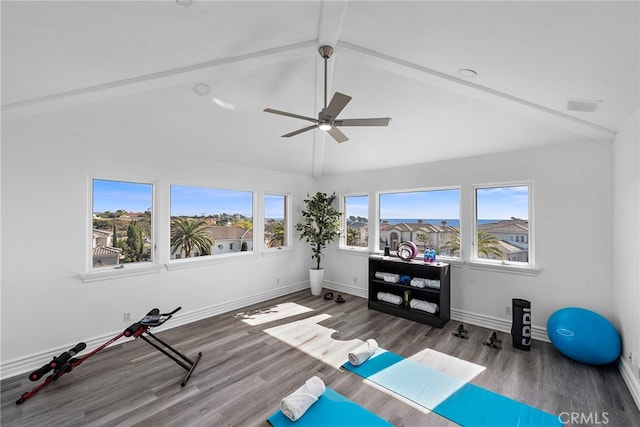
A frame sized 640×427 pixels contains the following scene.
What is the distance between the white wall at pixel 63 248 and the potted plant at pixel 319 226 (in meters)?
2.15

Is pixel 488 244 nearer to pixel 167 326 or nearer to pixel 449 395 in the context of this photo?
pixel 449 395

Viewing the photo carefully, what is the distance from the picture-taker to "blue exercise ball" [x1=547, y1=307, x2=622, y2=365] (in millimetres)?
2742

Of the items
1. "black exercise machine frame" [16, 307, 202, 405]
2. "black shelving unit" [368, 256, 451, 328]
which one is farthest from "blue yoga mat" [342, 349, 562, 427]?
"black exercise machine frame" [16, 307, 202, 405]

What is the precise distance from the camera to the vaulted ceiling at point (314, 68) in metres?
1.72

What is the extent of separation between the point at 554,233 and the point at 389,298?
251 cm

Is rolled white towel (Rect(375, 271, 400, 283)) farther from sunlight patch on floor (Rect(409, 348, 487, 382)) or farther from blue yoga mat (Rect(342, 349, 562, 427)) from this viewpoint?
blue yoga mat (Rect(342, 349, 562, 427))

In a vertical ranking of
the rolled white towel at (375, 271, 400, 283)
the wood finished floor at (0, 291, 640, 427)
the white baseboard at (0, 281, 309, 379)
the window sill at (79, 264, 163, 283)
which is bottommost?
the wood finished floor at (0, 291, 640, 427)

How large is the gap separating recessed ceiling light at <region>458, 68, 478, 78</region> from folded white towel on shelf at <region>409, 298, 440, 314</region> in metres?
3.21

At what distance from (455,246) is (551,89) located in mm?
2680

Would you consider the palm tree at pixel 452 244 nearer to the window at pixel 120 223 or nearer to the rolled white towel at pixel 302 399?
the rolled white towel at pixel 302 399

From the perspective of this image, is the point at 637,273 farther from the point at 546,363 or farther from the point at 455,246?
the point at 455,246

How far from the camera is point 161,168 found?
3.91 meters

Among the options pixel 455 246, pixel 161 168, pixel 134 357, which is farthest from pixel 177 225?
pixel 455 246

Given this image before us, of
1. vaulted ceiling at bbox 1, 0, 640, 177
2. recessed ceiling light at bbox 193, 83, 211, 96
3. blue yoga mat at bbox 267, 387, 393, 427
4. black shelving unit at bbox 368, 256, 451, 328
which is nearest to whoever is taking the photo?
vaulted ceiling at bbox 1, 0, 640, 177
